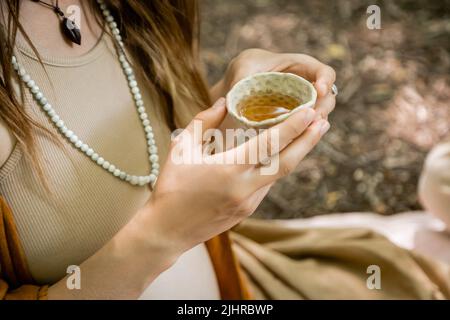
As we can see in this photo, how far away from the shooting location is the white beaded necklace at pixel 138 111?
88cm

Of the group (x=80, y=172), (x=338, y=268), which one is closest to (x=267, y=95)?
(x=80, y=172)

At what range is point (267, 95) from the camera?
87 cm

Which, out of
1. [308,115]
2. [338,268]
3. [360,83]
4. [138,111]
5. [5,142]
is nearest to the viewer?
[308,115]

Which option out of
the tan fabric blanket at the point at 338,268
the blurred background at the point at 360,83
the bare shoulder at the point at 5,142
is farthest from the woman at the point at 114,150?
the blurred background at the point at 360,83

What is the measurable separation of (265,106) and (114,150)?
1.03 ft

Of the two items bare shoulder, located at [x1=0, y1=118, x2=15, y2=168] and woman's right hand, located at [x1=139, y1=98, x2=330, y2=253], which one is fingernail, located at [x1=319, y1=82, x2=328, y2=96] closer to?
woman's right hand, located at [x1=139, y1=98, x2=330, y2=253]

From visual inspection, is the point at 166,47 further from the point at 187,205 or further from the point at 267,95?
the point at 187,205

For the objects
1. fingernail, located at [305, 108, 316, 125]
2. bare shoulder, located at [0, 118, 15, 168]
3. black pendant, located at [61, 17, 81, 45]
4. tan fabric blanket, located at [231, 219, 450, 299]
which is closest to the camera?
fingernail, located at [305, 108, 316, 125]

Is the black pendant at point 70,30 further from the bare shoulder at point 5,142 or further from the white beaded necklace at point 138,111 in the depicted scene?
the bare shoulder at point 5,142

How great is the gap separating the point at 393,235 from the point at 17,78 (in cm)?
127

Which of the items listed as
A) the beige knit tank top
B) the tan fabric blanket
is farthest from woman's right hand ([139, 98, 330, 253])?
the tan fabric blanket

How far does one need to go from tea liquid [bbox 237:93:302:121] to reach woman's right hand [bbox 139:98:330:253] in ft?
0.22

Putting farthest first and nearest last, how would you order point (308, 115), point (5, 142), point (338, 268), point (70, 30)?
point (338, 268) → point (70, 30) → point (5, 142) → point (308, 115)

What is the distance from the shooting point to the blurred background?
7.11 feet
